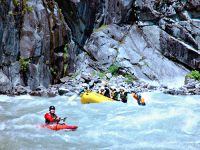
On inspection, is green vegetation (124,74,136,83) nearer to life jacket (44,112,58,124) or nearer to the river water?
the river water

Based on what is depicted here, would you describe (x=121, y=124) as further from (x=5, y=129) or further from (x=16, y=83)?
(x=16, y=83)

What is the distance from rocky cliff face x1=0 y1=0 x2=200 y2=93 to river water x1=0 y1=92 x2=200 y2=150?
3.55m

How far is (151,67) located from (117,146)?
58.1ft

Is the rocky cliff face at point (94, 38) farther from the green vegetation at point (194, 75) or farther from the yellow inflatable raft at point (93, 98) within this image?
the yellow inflatable raft at point (93, 98)

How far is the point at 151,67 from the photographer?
2741 centimetres

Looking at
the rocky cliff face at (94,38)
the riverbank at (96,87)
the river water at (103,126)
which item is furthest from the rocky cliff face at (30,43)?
the river water at (103,126)

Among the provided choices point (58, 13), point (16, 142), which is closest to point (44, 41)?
point (58, 13)

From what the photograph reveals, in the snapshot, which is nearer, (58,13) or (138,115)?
(138,115)

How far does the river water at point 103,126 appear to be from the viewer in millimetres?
10266

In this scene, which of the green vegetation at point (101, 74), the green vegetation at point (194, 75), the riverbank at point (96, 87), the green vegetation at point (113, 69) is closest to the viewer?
the riverbank at point (96, 87)

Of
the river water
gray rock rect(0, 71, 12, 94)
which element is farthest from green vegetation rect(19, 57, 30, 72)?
the river water

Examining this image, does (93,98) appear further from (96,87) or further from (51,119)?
(51,119)

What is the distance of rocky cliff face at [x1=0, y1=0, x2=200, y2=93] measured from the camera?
2127 cm

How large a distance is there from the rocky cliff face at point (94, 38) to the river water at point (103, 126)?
3553 millimetres
